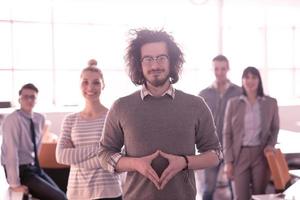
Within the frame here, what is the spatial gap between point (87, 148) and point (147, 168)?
0.98 m

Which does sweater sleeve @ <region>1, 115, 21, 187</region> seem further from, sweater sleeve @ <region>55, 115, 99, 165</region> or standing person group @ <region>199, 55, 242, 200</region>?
standing person group @ <region>199, 55, 242, 200</region>

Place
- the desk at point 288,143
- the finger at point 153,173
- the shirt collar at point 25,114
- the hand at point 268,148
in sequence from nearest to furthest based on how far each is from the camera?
the finger at point 153,173 → the hand at point 268,148 → the shirt collar at point 25,114 → the desk at point 288,143

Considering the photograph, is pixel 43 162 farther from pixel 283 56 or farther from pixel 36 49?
pixel 283 56

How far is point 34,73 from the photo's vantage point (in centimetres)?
898

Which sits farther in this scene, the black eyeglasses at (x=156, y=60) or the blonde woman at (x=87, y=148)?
the blonde woman at (x=87, y=148)

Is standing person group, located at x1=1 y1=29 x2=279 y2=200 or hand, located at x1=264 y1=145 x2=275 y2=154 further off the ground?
standing person group, located at x1=1 y1=29 x2=279 y2=200

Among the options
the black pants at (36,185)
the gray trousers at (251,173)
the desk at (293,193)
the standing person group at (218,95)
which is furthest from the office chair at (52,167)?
the desk at (293,193)

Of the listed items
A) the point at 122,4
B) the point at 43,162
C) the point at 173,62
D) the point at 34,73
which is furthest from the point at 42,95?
the point at 173,62

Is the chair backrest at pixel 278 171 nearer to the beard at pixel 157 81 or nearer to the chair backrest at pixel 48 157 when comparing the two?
the beard at pixel 157 81

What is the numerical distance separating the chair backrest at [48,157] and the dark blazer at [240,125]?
177 centimetres

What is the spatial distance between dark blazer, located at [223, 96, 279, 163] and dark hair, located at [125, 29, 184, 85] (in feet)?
6.96

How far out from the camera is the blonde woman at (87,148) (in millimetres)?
2496

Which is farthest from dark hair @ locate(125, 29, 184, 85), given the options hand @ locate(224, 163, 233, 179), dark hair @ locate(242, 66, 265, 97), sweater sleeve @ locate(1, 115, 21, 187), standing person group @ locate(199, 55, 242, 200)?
standing person group @ locate(199, 55, 242, 200)

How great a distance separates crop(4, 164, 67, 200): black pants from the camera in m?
3.66
